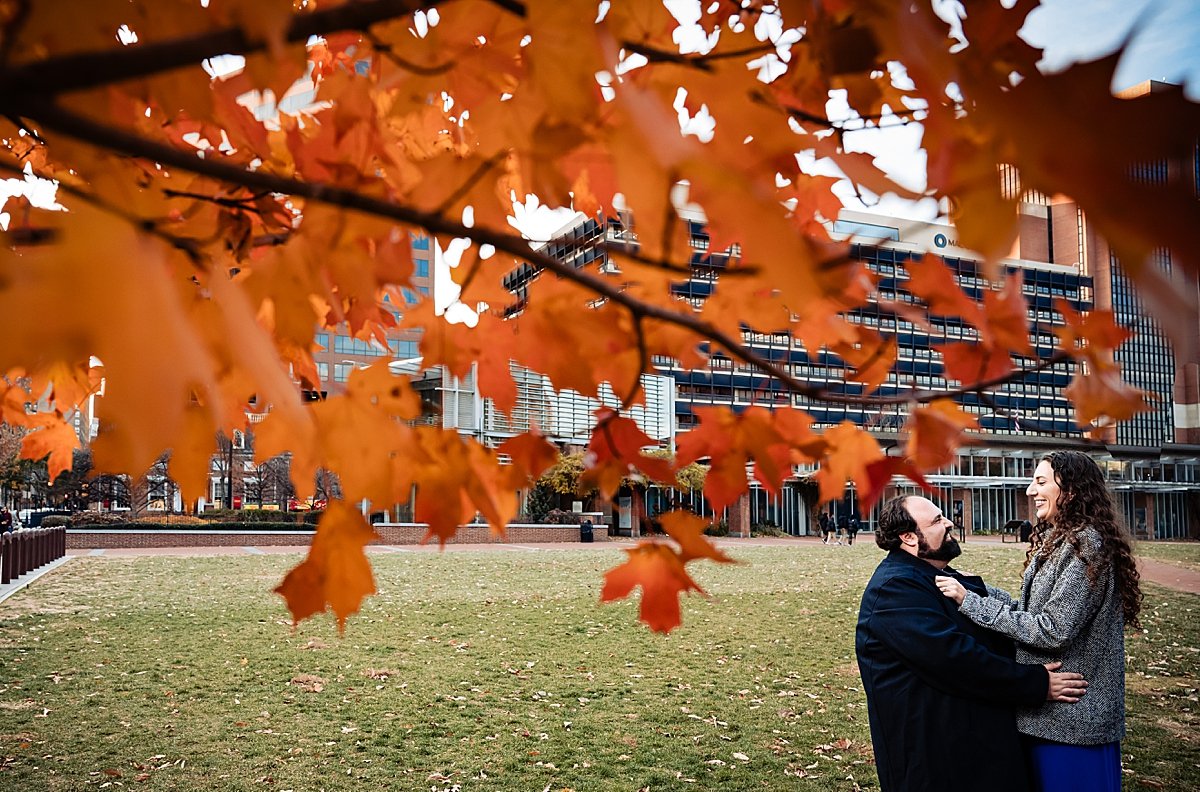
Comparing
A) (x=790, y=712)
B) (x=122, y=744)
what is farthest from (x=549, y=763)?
(x=122, y=744)

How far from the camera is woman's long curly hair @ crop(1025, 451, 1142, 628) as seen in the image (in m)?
2.78

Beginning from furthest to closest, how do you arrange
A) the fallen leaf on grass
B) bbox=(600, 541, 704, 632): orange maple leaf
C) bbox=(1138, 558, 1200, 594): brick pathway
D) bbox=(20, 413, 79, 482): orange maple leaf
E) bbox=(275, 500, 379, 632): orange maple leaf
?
bbox=(1138, 558, 1200, 594): brick pathway
the fallen leaf on grass
bbox=(20, 413, 79, 482): orange maple leaf
bbox=(600, 541, 704, 632): orange maple leaf
bbox=(275, 500, 379, 632): orange maple leaf

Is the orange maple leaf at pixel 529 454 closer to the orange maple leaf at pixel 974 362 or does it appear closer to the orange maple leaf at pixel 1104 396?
the orange maple leaf at pixel 974 362

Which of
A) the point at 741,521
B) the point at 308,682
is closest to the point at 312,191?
the point at 308,682

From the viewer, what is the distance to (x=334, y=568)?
1.10 metres

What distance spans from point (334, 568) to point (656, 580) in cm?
58

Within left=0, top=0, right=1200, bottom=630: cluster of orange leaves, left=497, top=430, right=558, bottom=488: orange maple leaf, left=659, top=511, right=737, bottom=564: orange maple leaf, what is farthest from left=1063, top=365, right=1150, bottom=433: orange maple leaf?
left=497, top=430, right=558, bottom=488: orange maple leaf

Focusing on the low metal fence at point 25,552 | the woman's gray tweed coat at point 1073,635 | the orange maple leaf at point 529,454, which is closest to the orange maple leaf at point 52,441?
the orange maple leaf at point 529,454

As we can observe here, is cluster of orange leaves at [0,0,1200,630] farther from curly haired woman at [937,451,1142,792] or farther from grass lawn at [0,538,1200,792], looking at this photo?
grass lawn at [0,538,1200,792]

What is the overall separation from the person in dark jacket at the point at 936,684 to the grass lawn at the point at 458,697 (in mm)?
71

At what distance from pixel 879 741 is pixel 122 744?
5.01 metres

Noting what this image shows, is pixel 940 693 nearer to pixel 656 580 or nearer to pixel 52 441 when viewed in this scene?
pixel 656 580

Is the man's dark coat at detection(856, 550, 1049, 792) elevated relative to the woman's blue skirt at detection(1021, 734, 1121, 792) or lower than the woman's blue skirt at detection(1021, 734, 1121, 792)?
elevated

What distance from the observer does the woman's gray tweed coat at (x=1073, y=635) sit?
264 centimetres
